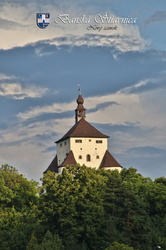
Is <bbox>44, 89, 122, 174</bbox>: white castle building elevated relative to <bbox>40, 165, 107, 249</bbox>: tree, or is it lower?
elevated

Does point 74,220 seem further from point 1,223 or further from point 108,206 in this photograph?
point 1,223

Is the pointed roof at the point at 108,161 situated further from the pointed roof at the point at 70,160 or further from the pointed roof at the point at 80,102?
the pointed roof at the point at 80,102

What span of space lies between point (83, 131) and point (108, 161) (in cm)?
786

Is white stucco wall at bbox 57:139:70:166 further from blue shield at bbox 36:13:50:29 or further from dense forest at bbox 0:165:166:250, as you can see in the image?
blue shield at bbox 36:13:50:29

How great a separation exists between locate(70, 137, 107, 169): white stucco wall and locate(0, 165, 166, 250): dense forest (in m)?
30.7

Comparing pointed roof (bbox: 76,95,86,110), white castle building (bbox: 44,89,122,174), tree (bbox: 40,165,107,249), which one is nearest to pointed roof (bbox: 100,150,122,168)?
white castle building (bbox: 44,89,122,174)

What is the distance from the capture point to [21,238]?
160 feet

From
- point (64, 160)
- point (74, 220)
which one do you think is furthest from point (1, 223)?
point (64, 160)

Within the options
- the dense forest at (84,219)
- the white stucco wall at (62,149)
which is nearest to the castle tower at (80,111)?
the white stucco wall at (62,149)

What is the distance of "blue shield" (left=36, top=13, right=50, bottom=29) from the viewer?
5516 centimetres

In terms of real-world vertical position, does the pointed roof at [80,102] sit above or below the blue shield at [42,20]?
above

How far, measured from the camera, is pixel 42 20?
55.5 metres

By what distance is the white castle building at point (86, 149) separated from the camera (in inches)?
3423

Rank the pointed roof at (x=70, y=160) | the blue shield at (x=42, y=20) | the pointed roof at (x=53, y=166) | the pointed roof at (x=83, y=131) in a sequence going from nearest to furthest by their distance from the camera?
the blue shield at (x=42, y=20) < the pointed roof at (x=70, y=160) < the pointed roof at (x=83, y=131) < the pointed roof at (x=53, y=166)
